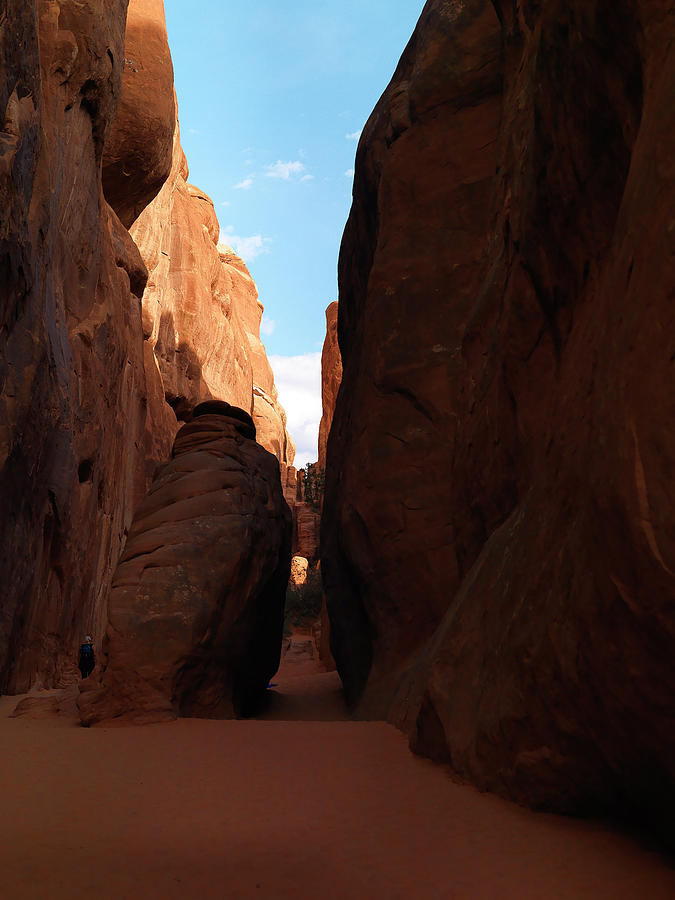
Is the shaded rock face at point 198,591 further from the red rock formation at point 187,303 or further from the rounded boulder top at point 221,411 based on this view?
the red rock formation at point 187,303

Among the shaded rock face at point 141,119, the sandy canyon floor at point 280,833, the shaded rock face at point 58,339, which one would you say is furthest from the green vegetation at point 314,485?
the sandy canyon floor at point 280,833

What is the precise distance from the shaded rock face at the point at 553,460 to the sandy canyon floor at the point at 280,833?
1.20ft

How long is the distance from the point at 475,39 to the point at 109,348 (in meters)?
11.5

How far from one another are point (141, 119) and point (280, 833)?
22.3m

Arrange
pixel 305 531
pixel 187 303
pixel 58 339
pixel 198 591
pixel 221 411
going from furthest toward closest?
pixel 305 531 < pixel 187 303 < pixel 58 339 < pixel 221 411 < pixel 198 591

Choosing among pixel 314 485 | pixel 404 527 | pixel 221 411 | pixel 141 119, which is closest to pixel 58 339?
pixel 221 411

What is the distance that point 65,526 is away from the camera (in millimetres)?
14875

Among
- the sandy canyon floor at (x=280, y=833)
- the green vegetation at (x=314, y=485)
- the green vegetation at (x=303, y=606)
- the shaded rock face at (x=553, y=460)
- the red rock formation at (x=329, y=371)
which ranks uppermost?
the red rock formation at (x=329, y=371)

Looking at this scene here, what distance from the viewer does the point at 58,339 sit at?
14328 millimetres

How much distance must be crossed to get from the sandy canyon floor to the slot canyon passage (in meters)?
0.02

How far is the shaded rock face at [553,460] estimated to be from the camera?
301cm

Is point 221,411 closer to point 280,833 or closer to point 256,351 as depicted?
point 280,833

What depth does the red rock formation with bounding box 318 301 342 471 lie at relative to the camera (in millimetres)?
38612

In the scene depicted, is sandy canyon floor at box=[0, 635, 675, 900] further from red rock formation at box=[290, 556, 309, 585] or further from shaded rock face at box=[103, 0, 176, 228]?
red rock formation at box=[290, 556, 309, 585]
